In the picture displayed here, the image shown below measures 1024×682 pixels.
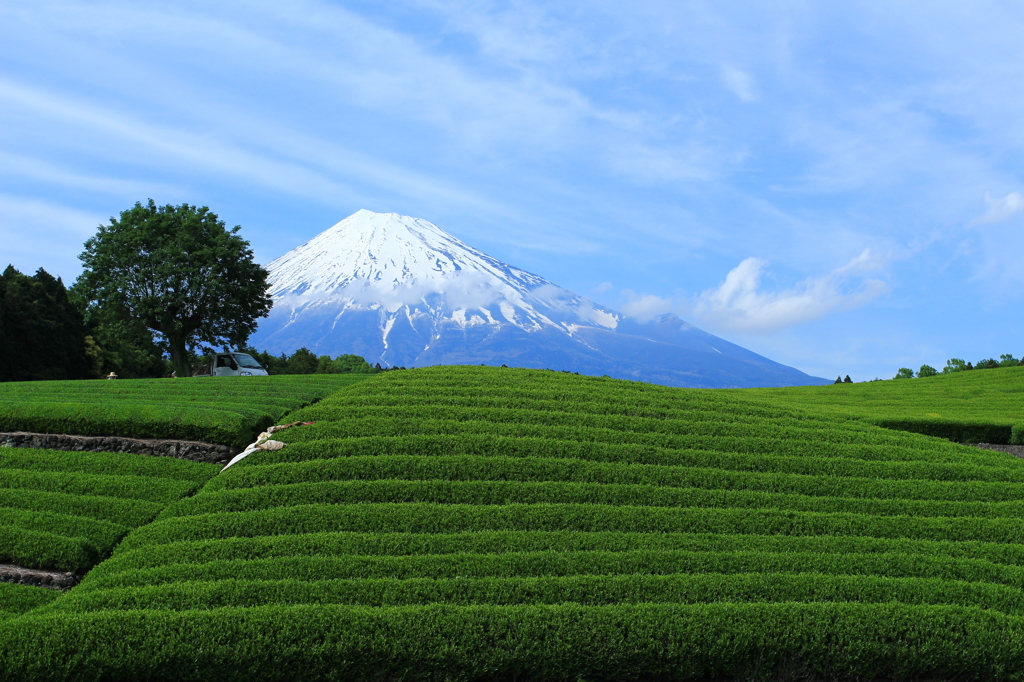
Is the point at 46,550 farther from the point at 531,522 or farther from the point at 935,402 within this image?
the point at 935,402

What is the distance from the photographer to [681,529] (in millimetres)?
9039

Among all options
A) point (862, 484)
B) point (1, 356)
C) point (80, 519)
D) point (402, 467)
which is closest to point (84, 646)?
point (80, 519)

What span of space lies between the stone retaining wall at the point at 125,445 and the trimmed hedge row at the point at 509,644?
508cm

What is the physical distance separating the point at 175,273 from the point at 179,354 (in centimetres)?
478

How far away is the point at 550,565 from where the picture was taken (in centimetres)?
→ 787

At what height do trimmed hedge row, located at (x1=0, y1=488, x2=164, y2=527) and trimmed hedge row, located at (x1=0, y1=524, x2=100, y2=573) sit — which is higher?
trimmed hedge row, located at (x1=0, y1=488, x2=164, y2=527)

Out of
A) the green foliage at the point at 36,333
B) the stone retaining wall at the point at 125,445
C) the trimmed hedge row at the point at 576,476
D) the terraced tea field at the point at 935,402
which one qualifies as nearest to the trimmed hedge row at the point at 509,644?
the trimmed hedge row at the point at 576,476

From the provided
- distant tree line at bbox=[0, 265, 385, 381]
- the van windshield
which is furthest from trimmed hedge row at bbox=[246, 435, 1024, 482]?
distant tree line at bbox=[0, 265, 385, 381]

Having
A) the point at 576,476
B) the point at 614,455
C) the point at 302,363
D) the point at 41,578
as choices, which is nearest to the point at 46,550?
the point at 41,578

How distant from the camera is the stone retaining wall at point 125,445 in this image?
1184cm

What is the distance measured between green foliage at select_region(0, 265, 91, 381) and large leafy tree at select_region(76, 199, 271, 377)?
25.8 feet

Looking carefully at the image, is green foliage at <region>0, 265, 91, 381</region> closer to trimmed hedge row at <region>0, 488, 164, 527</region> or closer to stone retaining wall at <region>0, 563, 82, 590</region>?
trimmed hedge row at <region>0, 488, 164, 527</region>

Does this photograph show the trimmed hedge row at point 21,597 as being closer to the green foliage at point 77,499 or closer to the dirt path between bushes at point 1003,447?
the green foliage at point 77,499

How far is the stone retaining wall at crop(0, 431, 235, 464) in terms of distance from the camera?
466 inches
